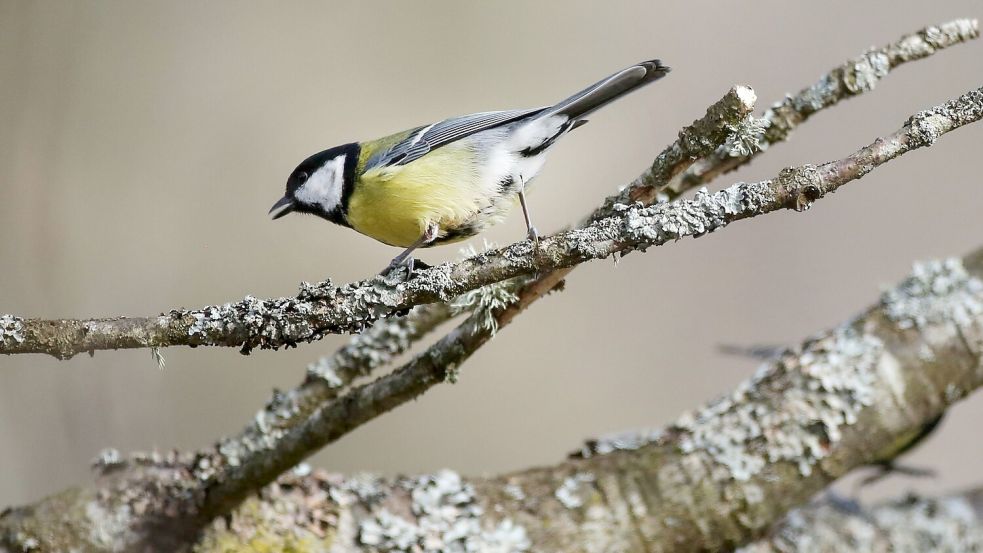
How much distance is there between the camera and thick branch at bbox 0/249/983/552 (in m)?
1.23

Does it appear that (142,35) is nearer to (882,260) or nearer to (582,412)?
(582,412)

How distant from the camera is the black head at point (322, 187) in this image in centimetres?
136

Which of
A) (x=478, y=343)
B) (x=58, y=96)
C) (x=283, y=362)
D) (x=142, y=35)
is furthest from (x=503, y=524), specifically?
(x=142, y=35)

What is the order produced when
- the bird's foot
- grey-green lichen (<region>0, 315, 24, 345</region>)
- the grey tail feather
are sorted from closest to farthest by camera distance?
grey-green lichen (<region>0, 315, 24, 345</region>) → the bird's foot → the grey tail feather

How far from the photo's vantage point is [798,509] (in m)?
1.48

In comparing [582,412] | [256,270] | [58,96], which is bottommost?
[582,412]

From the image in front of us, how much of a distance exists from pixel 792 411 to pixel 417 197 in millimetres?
672

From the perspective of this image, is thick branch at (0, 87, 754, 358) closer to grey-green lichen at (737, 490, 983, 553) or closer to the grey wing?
the grey wing

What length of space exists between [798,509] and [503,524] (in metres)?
0.54

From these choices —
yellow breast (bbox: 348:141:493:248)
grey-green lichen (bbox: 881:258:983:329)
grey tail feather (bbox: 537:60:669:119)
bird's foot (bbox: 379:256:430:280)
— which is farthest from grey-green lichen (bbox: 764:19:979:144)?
bird's foot (bbox: 379:256:430:280)

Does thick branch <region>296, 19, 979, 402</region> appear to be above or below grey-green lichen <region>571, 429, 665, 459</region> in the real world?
above

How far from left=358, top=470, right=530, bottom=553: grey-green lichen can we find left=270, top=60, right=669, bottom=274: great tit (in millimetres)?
362

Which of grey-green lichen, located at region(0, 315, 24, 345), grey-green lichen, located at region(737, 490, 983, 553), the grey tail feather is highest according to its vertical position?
the grey tail feather

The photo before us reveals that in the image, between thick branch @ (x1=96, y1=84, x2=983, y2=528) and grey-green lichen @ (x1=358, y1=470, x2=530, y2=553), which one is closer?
thick branch @ (x1=96, y1=84, x2=983, y2=528)
